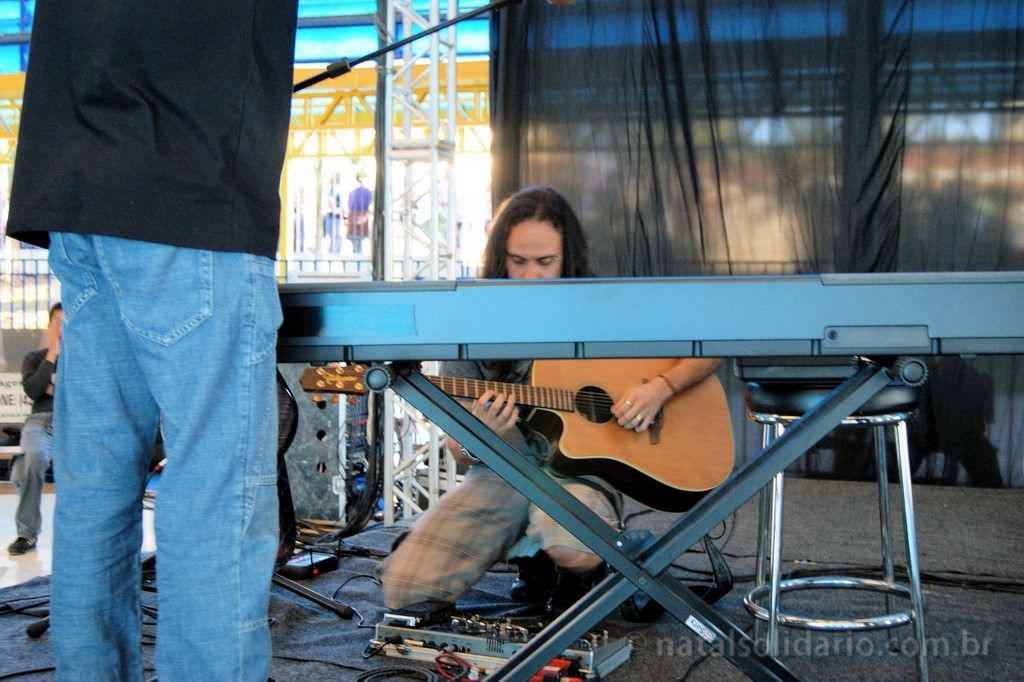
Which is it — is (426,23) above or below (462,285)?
above

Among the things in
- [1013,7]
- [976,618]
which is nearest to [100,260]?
[976,618]

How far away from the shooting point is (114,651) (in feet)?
4.07

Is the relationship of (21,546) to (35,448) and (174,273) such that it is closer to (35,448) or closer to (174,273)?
(35,448)

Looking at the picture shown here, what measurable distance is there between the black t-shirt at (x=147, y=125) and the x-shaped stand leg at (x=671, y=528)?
0.36 m

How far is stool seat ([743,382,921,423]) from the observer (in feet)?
6.16

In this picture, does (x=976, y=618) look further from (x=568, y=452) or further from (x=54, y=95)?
(x=54, y=95)

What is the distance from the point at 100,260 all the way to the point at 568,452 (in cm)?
142

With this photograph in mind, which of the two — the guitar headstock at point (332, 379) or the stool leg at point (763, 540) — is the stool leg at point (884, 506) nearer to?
the stool leg at point (763, 540)

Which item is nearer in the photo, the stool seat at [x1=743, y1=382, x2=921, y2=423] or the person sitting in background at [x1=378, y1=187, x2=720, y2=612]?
the stool seat at [x1=743, y1=382, x2=921, y2=423]

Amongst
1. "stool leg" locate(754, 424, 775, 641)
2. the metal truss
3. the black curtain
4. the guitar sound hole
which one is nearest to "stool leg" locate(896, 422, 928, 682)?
"stool leg" locate(754, 424, 775, 641)

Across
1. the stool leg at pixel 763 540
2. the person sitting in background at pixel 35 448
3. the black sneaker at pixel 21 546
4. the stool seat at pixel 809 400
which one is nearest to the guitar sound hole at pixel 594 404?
the stool leg at pixel 763 540

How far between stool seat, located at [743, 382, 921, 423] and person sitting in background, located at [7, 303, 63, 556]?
9.72 ft

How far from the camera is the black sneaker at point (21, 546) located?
3.74 metres

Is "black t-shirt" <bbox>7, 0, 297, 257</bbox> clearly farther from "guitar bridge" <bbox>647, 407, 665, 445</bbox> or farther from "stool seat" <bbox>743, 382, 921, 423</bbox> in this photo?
"guitar bridge" <bbox>647, 407, 665, 445</bbox>
